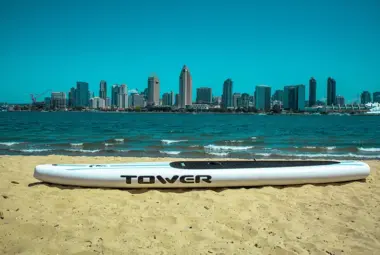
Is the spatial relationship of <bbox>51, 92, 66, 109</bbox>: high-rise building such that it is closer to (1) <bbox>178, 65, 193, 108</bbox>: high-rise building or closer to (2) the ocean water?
(1) <bbox>178, 65, 193, 108</bbox>: high-rise building

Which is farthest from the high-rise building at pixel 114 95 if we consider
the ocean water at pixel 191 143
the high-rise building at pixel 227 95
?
the ocean water at pixel 191 143

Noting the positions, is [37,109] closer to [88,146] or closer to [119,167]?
[88,146]

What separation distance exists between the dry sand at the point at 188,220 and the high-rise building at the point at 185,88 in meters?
136

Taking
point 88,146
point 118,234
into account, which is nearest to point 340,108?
point 88,146

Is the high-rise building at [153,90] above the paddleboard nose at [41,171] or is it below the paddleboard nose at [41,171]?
above

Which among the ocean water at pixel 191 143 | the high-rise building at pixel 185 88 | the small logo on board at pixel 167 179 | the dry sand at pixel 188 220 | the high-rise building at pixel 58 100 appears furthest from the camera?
the high-rise building at pixel 185 88

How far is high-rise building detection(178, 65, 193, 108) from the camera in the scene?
14459 centimetres

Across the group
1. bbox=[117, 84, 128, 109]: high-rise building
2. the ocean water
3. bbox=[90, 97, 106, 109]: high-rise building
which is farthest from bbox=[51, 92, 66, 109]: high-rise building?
the ocean water

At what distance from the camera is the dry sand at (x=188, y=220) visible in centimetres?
311

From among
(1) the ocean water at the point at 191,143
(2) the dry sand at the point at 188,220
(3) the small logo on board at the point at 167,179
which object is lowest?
(1) the ocean water at the point at 191,143

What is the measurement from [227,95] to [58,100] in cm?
7790

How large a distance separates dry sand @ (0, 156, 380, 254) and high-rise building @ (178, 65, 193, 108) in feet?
446

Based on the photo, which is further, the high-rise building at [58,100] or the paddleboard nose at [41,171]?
the high-rise building at [58,100]

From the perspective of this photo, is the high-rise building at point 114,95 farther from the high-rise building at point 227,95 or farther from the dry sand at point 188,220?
the dry sand at point 188,220
